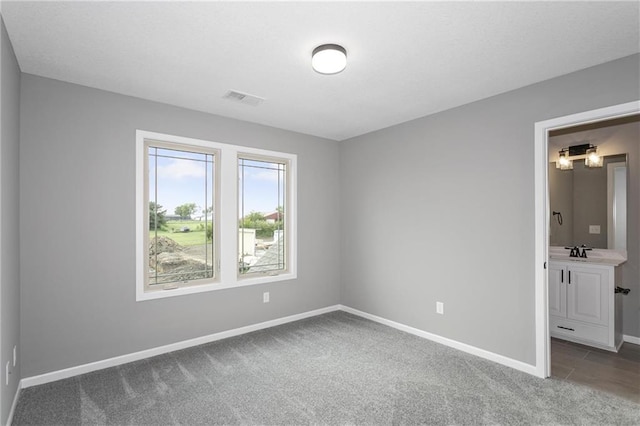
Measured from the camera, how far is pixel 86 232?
116 inches

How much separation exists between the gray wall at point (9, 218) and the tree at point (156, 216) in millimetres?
1033

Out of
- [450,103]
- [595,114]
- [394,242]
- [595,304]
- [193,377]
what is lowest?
[193,377]

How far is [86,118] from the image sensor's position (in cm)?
296

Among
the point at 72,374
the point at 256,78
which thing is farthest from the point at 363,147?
the point at 72,374

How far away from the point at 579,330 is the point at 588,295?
0.39 meters

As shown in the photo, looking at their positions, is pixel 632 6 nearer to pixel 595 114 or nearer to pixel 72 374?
pixel 595 114

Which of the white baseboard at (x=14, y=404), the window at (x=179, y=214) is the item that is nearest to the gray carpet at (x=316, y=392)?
the white baseboard at (x=14, y=404)

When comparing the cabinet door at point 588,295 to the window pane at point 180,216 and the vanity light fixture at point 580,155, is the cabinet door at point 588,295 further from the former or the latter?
the window pane at point 180,216

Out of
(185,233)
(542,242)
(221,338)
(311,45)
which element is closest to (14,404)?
(221,338)

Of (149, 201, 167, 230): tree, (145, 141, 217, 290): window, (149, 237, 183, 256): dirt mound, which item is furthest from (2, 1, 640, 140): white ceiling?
(149, 237, 183, 256): dirt mound

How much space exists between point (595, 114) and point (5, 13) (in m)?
4.08

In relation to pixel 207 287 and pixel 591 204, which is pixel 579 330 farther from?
pixel 207 287

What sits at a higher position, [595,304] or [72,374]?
[595,304]

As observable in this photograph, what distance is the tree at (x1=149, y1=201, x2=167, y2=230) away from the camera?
343 cm
